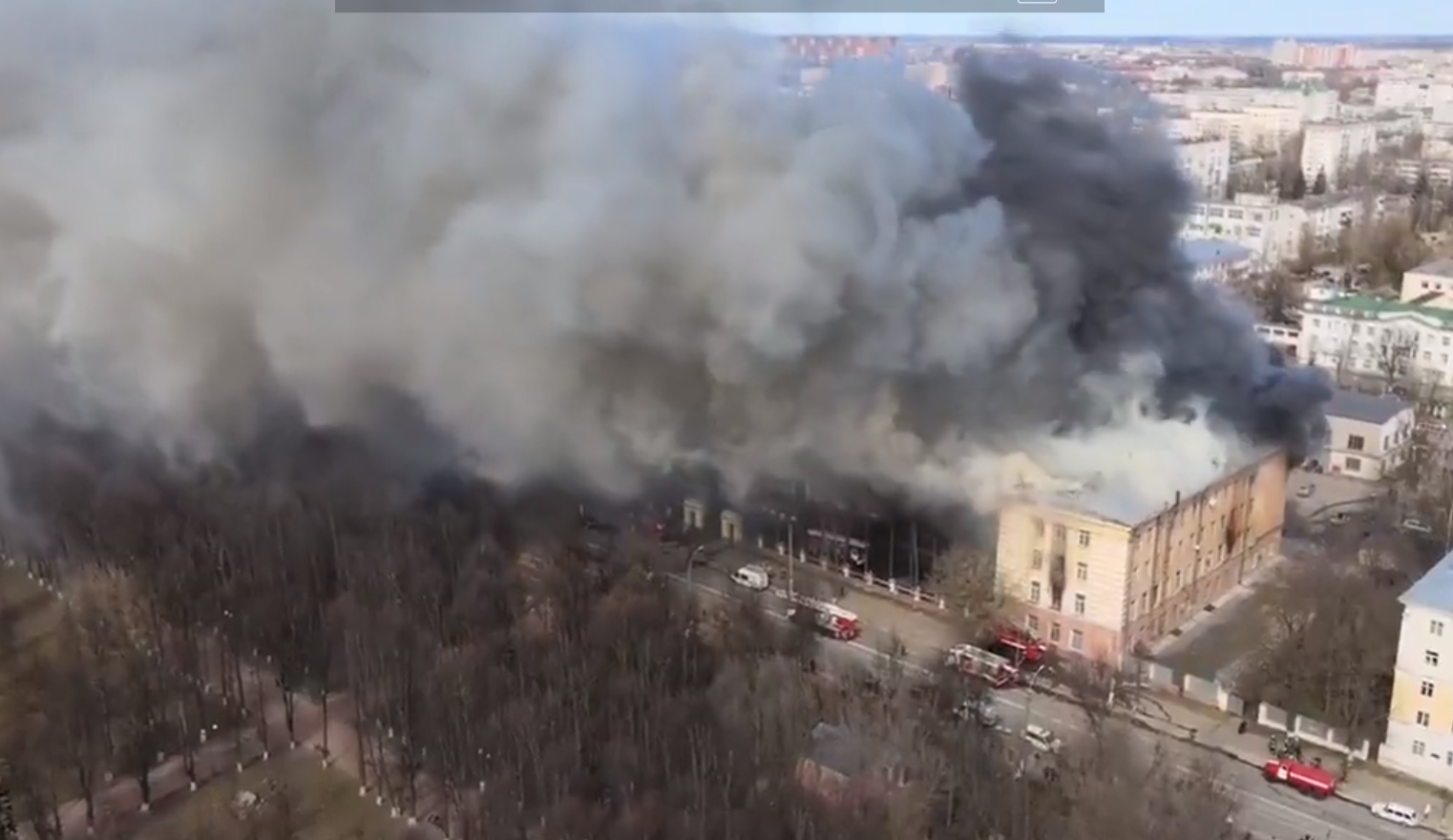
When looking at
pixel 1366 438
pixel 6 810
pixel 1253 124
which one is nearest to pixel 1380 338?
pixel 1366 438

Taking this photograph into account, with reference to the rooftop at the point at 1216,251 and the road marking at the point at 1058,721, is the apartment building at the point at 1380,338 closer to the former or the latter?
the rooftop at the point at 1216,251

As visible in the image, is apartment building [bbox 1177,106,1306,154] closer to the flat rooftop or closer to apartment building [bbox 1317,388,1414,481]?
apartment building [bbox 1317,388,1414,481]

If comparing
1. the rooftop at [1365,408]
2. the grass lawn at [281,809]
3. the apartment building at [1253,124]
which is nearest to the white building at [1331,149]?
the apartment building at [1253,124]

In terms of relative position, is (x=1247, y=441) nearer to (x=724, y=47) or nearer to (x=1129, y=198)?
(x=1129, y=198)

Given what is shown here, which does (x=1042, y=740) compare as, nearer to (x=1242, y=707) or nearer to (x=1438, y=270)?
(x=1242, y=707)

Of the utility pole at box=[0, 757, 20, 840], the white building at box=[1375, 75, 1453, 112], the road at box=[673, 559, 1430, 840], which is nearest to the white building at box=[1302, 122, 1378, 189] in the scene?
the white building at box=[1375, 75, 1453, 112]

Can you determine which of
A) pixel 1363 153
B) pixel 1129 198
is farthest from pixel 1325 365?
pixel 1363 153
